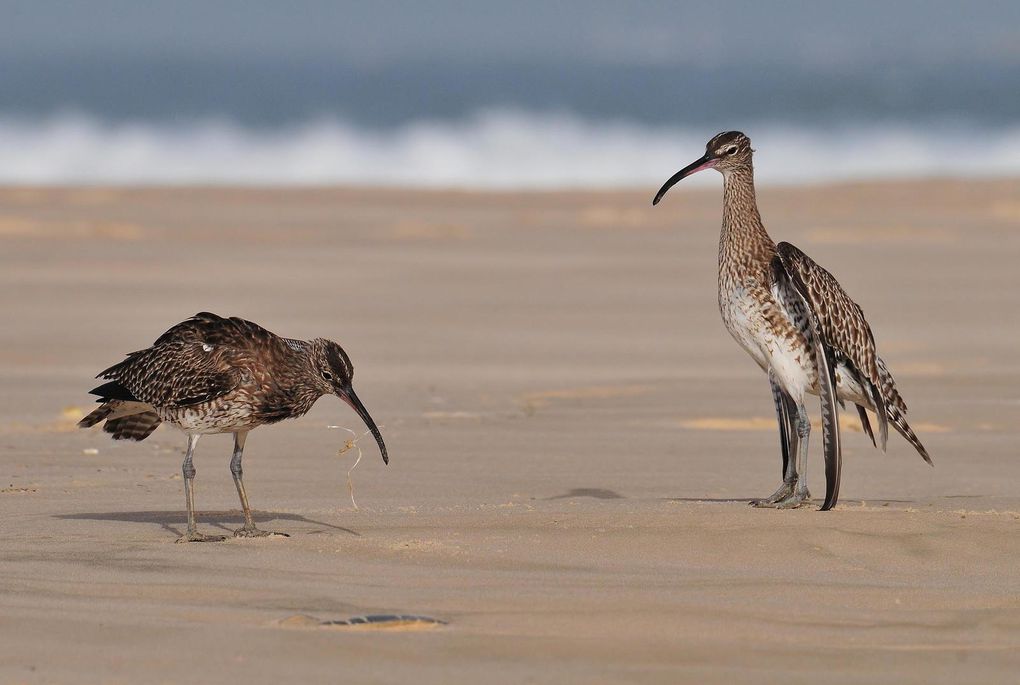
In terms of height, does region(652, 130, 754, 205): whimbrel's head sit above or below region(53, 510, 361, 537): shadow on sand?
above

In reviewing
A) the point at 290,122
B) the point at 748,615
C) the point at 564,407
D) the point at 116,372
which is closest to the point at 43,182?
the point at 290,122

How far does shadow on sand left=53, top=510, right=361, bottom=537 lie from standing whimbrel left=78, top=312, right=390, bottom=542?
0.37 metres

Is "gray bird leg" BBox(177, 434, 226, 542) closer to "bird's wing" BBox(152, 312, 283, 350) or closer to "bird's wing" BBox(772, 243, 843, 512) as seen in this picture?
"bird's wing" BBox(152, 312, 283, 350)

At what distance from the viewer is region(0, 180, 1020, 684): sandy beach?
6402 millimetres

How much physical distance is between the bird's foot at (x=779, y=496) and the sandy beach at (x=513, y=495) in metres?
0.10

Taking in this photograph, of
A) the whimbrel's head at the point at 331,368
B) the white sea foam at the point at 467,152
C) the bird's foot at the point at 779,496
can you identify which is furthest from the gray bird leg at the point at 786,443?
the white sea foam at the point at 467,152

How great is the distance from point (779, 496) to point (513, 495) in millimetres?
1543

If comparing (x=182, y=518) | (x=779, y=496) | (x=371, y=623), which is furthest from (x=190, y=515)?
(x=779, y=496)

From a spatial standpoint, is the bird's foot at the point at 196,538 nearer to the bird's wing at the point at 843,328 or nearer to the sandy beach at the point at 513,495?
the sandy beach at the point at 513,495

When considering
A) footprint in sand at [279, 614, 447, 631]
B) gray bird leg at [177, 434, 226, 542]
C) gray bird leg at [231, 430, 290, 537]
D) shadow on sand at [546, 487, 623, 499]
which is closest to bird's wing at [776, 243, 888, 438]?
shadow on sand at [546, 487, 623, 499]

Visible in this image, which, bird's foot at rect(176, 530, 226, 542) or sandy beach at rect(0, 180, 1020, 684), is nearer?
sandy beach at rect(0, 180, 1020, 684)

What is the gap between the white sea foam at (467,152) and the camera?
2092 inches

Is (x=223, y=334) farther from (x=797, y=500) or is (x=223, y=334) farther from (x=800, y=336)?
(x=797, y=500)

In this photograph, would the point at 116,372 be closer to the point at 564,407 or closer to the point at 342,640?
the point at 342,640
